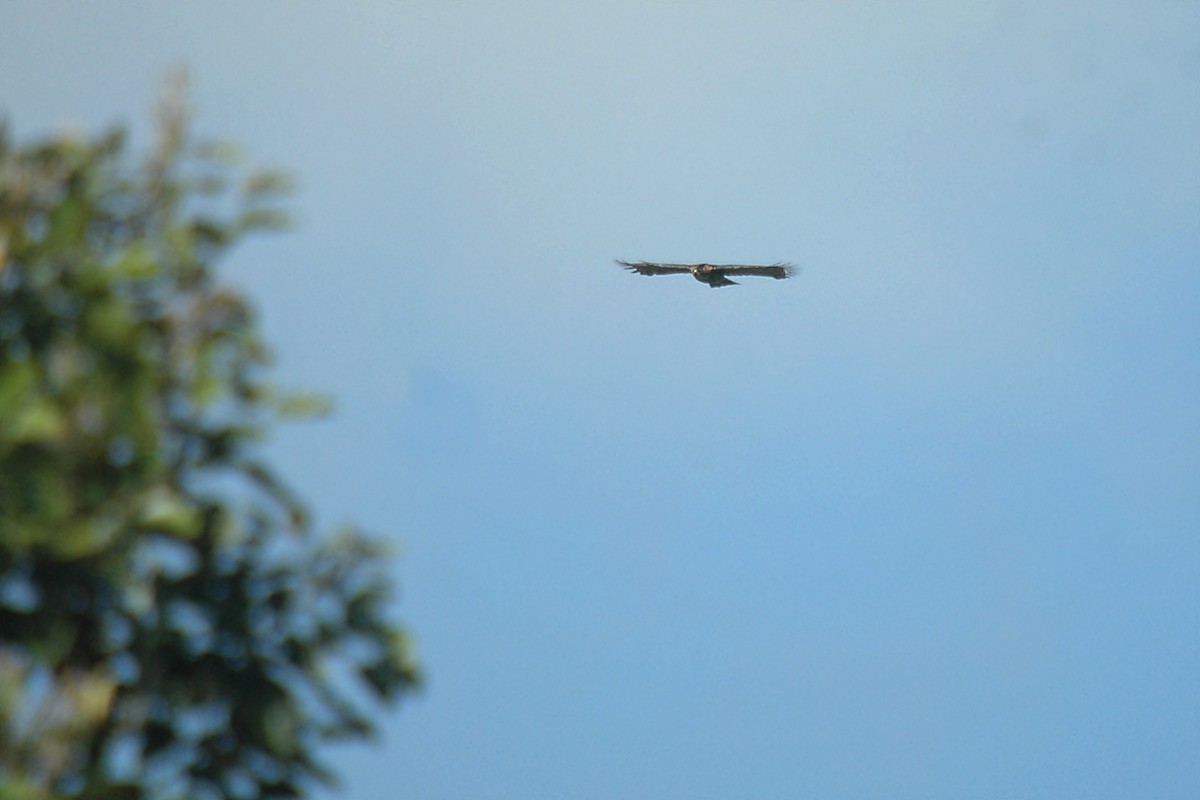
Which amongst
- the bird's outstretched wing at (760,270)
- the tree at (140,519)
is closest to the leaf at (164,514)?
the tree at (140,519)

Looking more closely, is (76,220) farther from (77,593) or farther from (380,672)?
(380,672)

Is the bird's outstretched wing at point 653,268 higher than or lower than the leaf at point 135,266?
higher

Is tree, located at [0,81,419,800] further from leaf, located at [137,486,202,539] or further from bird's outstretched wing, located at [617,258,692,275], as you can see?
bird's outstretched wing, located at [617,258,692,275]

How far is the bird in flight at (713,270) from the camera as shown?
2619 cm

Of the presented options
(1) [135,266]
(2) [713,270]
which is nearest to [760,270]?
(2) [713,270]

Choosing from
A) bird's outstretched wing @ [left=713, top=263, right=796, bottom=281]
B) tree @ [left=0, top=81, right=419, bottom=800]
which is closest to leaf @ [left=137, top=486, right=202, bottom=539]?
tree @ [left=0, top=81, right=419, bottom=800]

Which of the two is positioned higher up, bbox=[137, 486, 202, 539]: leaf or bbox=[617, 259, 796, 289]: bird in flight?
bbox=[617, 259, 796, 289]: bird in flight

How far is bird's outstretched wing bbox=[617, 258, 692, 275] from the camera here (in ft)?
96.1

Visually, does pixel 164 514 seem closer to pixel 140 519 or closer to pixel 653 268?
pixel 140 519

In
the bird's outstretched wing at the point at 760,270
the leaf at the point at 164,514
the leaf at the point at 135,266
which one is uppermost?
the bird's outstretched wing at the point at 760,270

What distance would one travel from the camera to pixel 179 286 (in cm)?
A: 961

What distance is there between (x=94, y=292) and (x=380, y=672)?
293cm

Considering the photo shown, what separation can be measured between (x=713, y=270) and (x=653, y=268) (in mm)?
1978

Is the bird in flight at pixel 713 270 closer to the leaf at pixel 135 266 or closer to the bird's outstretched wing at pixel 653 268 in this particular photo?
the bird's outstretched wing at pixel 653 268
